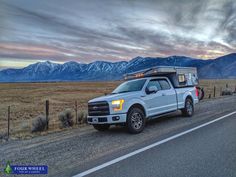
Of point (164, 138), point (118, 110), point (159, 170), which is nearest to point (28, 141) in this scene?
point (118, 110)

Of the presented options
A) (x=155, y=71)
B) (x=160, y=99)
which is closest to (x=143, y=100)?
(x=160, y=99)

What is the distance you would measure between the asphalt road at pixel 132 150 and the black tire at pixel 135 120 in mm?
265

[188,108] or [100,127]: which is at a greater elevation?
[188,108]

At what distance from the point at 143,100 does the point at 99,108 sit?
164cm

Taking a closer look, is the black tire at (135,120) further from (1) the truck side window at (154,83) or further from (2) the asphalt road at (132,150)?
(1) the truck side window at (154,83)

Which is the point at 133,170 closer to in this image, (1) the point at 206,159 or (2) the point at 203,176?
(2) the point at 203,176

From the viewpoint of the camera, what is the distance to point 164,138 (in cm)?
701

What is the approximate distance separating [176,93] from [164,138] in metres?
3.73

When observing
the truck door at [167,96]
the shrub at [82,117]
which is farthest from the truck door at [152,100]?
the shrub at [82,117]

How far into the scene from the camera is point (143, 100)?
8469 millimetres

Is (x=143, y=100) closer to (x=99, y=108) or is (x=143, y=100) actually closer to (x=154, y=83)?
(x=154, y=83)

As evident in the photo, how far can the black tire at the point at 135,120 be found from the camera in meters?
7.83

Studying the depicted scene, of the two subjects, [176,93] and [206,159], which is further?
[176,93]

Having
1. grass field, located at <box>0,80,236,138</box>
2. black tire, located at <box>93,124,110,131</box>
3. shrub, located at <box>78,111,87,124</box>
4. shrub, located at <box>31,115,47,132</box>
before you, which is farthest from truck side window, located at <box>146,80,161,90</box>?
shrub, located at <box>31,115,47,132</box>
